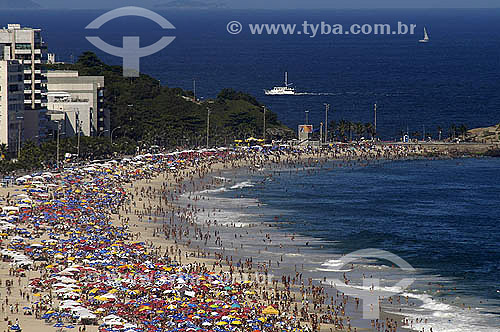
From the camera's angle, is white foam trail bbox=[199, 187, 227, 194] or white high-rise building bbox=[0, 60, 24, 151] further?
white high-rise building bbox=[0, 60, 24, 151]

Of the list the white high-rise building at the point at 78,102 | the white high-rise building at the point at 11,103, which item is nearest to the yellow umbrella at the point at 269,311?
the white high-rise building at the point at 11,103

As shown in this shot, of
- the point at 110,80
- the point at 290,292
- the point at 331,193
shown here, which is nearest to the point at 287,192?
the point at 331,193

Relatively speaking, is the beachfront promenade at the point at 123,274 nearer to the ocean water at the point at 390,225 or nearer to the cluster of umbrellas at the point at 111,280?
the cluster of umbrellas at the point at 111,280

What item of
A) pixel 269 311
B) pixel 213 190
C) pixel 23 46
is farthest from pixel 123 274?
pixel 23 46

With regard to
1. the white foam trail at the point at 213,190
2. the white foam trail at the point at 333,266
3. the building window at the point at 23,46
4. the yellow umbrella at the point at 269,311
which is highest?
the building window at the point at 23,46

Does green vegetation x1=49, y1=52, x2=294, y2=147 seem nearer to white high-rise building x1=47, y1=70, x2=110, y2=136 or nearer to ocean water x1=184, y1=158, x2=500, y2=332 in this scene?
white high-rise building x1=47, y1=70, x2=110, y2=136

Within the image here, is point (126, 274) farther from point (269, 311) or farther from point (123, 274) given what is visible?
point (269, 311)

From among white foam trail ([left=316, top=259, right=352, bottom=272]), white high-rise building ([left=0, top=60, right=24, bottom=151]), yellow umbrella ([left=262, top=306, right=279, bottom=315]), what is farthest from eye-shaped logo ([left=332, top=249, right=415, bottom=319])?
white high-rise building ([left=0, top=60, right=24, bottom=151])
